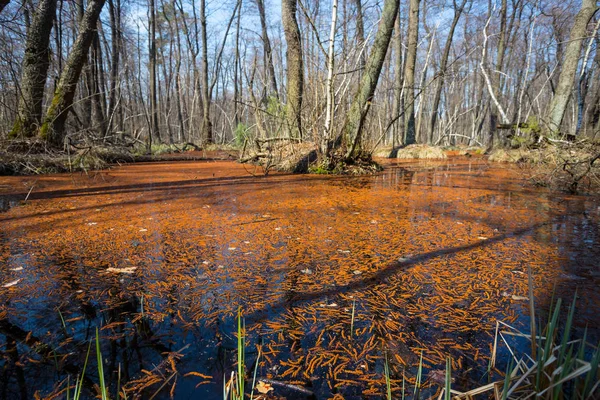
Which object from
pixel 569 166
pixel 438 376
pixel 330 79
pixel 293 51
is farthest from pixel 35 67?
pixel 569 166

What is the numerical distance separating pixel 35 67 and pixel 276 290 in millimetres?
7165

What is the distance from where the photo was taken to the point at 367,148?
6.41 metres

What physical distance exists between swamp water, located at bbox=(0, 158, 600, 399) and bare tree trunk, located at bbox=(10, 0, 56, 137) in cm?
420

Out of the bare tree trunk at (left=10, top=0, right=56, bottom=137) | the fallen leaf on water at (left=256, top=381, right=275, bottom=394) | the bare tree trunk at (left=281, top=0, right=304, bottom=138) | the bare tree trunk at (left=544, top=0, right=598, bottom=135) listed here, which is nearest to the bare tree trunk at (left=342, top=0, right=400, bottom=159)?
the bare tree trunk at (left=281, top=0, right=304, bottom=138)

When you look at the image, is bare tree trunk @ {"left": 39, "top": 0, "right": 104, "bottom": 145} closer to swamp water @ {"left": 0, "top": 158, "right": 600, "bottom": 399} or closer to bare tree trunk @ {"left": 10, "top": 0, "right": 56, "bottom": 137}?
bare tree trunk @ {"left": 10, "top": 0, "right": 56, "bottom": 137}

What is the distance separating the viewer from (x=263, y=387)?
0.82 meters

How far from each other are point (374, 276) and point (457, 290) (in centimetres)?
36

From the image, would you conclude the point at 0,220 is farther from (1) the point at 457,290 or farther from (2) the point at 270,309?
(1) the point at 457,290

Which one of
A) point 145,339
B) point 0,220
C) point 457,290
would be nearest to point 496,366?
point 457,290

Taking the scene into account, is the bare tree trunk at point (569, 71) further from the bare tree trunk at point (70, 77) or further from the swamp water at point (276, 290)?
the bare tree trunk at point (70, 77)

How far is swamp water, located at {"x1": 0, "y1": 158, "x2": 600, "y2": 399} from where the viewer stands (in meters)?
0.89

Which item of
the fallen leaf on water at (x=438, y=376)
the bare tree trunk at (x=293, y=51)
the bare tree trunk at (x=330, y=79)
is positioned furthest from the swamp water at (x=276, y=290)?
the bare tree trunk at (x=293, y=51)

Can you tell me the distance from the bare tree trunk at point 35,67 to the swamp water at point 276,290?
420cm

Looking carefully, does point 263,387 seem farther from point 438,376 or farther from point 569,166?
point 569,166
